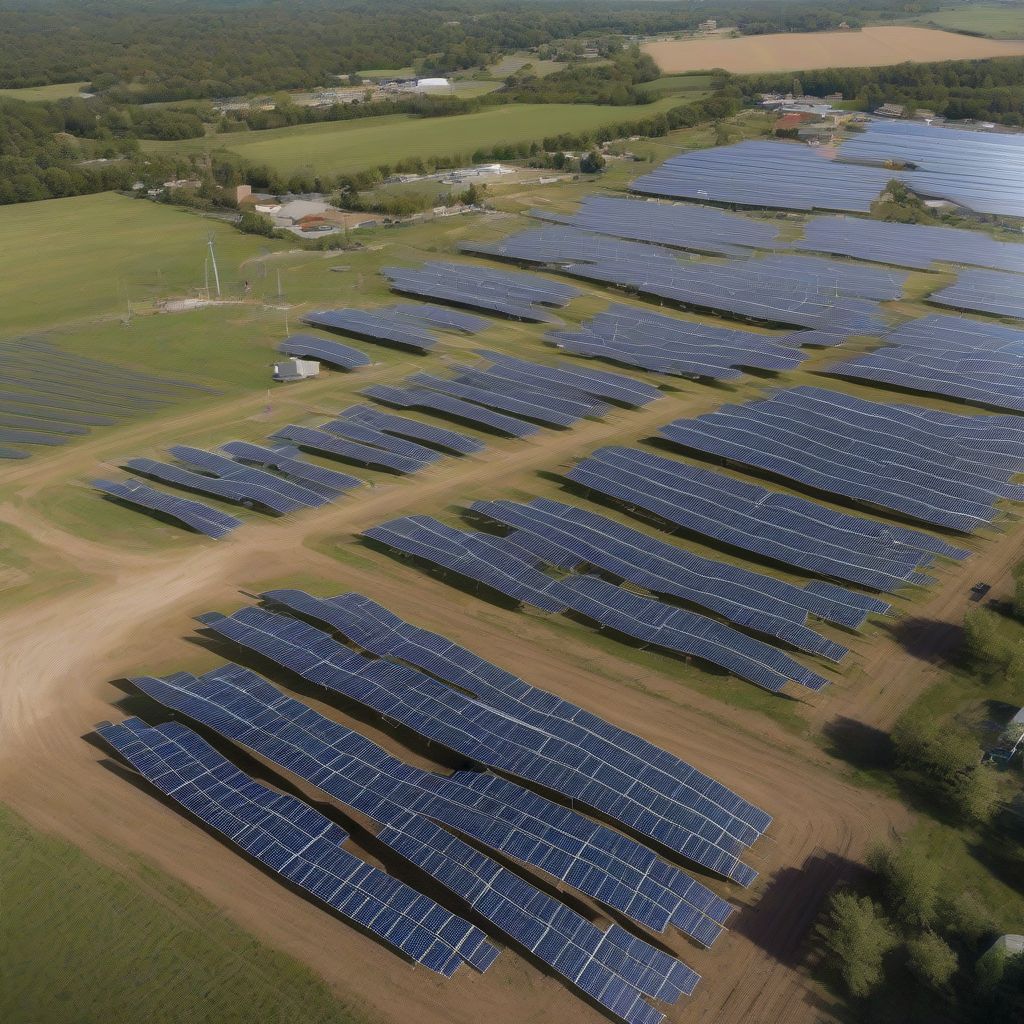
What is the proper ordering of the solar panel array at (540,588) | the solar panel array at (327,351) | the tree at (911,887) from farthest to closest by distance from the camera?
the solar panel array at (327,351), the solar panel array at (540,588), the tree at (911,887)

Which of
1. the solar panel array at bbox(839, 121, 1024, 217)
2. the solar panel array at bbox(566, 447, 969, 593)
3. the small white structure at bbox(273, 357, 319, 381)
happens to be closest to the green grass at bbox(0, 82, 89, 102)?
the solar panel array at bbox(839, 121, 1024, 217)

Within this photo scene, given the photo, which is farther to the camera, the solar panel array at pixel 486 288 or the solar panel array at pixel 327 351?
the solar panel array at pixel 486 288

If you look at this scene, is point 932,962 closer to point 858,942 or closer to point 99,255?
point 858,942

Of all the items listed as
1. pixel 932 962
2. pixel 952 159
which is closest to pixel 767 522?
pixel 932 962

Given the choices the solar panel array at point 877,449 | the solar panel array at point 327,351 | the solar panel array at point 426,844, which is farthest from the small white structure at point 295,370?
the solar panel array at point 426,844

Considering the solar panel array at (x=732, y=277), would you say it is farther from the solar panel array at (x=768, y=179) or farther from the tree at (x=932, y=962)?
the tree at (x=932, y=962)

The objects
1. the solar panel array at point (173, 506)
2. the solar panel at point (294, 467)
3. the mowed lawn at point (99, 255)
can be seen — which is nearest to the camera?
the solar panel array at point (173, 506)

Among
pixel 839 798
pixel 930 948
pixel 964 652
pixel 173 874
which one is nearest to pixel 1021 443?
pixel 964 652
